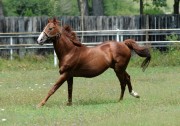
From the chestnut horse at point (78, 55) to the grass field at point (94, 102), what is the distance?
2.52ft

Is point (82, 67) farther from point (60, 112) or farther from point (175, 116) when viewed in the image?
point (175, 116)

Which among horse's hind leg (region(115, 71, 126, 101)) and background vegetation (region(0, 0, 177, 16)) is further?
background vegetation (region(0, 0, 177, 16))

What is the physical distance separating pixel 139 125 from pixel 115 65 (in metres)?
4.46

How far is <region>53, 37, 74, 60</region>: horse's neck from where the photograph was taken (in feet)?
53.7

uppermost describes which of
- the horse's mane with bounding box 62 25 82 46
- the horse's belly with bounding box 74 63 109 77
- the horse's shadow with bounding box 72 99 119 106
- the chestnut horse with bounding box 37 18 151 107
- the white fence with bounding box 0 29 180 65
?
the horse's mane with bounding box 62 25 82 46

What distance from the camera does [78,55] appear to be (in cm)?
1644

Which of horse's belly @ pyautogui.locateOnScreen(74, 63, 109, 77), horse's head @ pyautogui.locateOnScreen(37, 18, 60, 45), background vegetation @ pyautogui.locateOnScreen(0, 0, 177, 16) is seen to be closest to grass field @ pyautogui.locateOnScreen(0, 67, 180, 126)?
horse's belly @ pyautogui.locateOnScreen(74, 63, 109, 77)

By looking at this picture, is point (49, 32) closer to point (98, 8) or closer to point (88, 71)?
point (88, 71)

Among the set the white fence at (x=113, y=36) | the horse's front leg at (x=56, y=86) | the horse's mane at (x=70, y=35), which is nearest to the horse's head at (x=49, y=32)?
the horse's mane at (x=70, y=35)

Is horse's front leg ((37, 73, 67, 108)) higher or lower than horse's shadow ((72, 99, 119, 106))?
higher

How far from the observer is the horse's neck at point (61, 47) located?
1638 cm

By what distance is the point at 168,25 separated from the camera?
32906mm

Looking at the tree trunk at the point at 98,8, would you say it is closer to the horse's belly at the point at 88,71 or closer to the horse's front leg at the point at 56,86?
the horse's belly at the point at 88,71

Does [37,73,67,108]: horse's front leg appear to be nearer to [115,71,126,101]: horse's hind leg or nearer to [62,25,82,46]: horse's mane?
[62,25,82,46]: horse's mane
